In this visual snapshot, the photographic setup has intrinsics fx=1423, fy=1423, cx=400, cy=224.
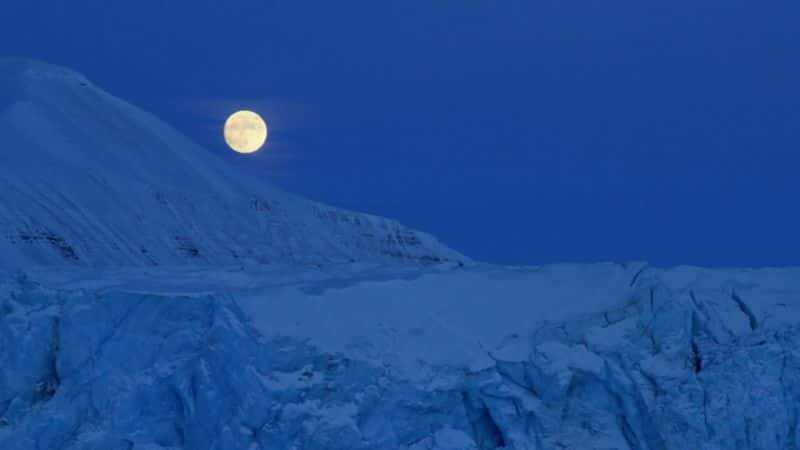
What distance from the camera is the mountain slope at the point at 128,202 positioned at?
1308 inches

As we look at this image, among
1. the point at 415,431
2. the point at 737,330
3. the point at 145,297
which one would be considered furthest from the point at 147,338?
the point at 737,330

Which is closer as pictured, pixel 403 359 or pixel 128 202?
pixel 403 359

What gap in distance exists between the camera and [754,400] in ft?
77.7

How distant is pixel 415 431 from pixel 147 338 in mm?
4811

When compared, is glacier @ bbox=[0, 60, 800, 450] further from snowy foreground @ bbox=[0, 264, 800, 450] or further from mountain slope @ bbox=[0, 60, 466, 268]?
mountain slope @ bbox=[0, 60, 466, 268]

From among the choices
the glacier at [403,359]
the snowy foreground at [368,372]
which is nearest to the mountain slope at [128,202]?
the glacier at [403,359]

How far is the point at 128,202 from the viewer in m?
36.9

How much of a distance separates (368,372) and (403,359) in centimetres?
71

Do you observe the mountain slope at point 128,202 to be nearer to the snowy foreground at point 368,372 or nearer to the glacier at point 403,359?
the glacier at point 403,359

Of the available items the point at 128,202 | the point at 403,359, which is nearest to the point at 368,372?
the point at 403,359

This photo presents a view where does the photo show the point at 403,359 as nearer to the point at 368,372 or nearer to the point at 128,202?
the point at 368,372

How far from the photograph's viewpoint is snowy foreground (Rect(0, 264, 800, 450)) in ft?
76.5

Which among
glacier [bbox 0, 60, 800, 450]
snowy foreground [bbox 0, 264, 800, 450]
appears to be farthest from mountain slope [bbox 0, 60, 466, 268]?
snowy foreground [bbox 0, 264, 800, 450]

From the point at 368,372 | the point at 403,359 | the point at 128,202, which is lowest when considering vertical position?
the point at 368,372
